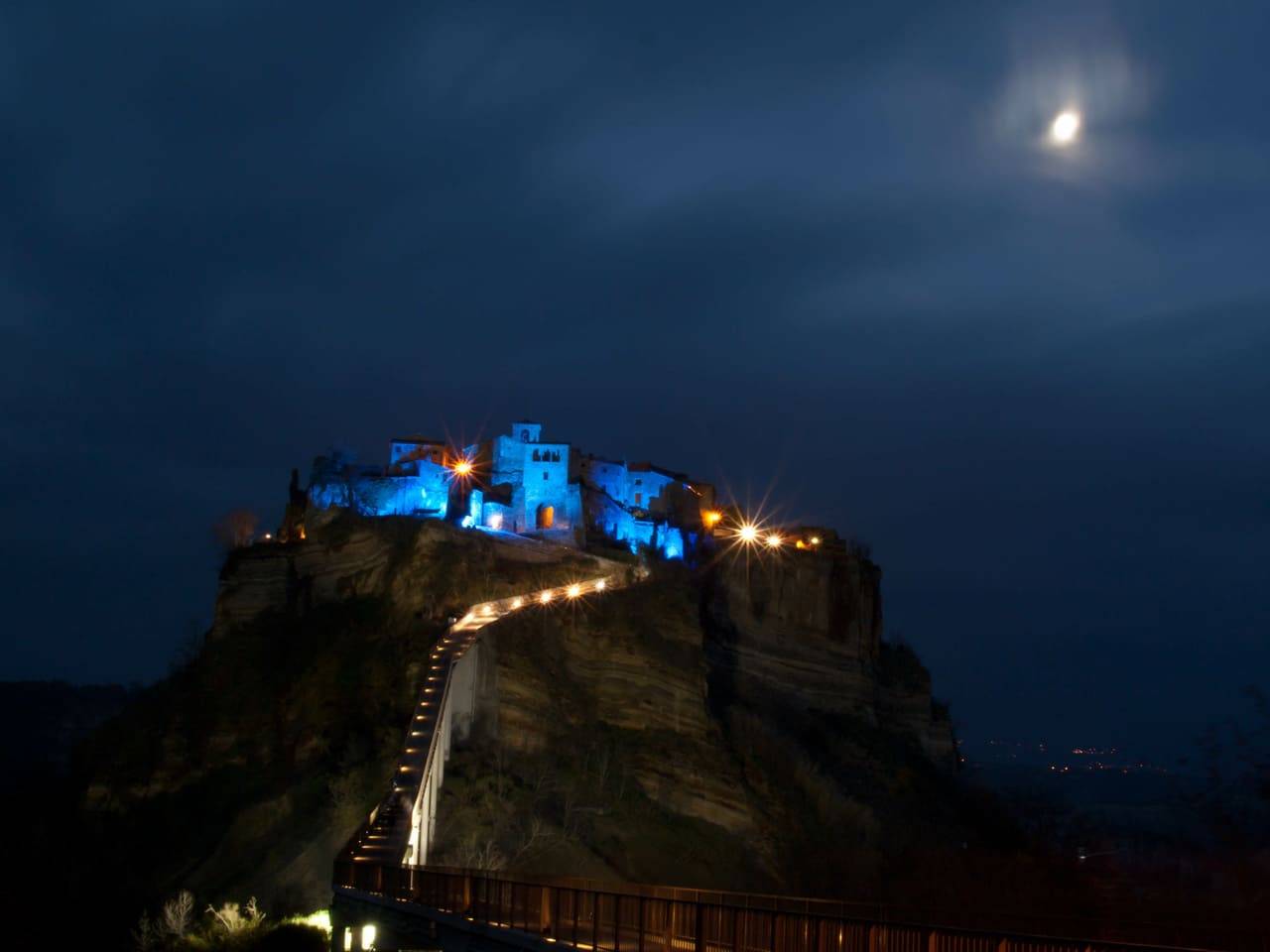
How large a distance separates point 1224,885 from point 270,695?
42.8m

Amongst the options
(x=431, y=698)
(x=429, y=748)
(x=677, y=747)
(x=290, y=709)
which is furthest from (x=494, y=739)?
(x=290, y=709)

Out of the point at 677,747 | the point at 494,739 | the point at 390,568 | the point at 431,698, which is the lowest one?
the point at 677,747

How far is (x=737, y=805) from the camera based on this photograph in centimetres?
5634

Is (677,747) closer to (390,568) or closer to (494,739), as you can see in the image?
(494,739)

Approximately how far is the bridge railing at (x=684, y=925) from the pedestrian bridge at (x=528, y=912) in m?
0.03

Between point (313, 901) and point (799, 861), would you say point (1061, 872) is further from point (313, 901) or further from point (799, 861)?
point (313, 901)

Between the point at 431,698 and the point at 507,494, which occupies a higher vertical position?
the point at 507,494

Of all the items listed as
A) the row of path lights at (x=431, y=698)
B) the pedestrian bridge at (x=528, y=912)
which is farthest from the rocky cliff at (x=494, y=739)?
the pedestrian bridge at (x=528, y=912)

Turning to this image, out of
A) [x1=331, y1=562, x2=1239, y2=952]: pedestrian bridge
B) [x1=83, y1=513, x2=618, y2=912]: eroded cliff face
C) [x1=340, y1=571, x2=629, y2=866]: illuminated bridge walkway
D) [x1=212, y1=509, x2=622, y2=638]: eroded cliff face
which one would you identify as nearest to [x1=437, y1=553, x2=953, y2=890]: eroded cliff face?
[x1=340, y1=571, x2=629, y2=866]: illuminated bridge walkway

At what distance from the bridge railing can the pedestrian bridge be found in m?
0.03

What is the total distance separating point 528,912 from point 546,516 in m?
57.0

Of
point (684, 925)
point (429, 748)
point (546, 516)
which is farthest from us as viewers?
point (546, 516)

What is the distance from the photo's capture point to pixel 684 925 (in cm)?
2078

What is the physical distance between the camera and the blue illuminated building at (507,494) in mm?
79438
